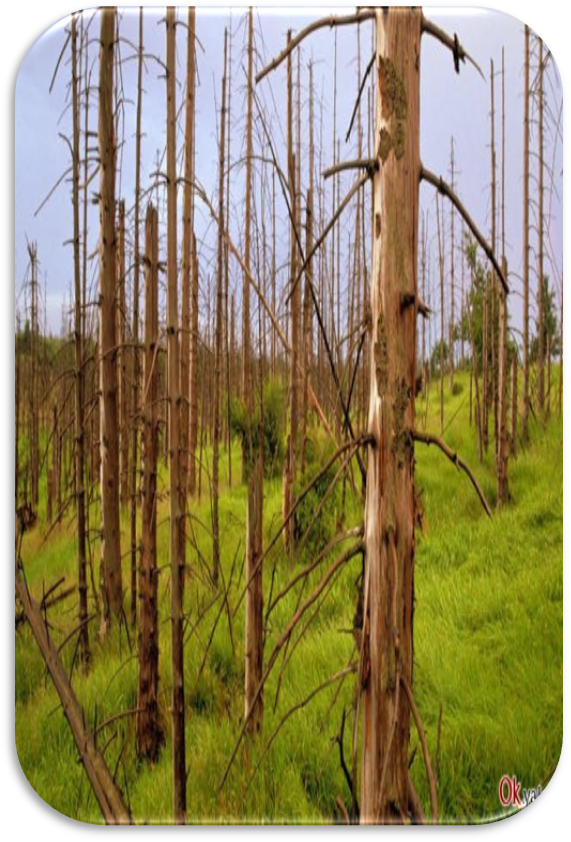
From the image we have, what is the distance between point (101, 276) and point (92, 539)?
0.76 metres

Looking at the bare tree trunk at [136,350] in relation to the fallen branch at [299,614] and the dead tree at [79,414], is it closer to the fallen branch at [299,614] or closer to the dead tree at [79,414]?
the dead tree at [79,414]

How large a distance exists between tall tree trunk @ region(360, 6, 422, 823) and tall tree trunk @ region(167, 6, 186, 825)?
0.55 m

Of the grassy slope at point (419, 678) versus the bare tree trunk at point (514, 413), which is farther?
the bare tree trunk at point (514, 413)

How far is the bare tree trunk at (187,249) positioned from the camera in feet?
5.62

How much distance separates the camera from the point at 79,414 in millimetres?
1985

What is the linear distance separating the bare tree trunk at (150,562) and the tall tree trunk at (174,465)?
5.5 inches

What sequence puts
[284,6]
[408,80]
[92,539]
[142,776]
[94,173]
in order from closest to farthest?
[408,80]
[284,6]
[142,776]
[94,173]
[92,539]

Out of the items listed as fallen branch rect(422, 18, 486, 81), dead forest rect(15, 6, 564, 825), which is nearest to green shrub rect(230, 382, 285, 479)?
dead forest rect(15, 6, 564, 825)

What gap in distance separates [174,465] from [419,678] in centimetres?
83

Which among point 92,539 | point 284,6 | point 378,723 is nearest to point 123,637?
point 92,539

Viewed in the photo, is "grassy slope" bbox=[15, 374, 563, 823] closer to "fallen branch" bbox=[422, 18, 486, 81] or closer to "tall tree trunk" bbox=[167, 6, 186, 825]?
"tall tree trunk" bbox=[167, 6, 186, 825]

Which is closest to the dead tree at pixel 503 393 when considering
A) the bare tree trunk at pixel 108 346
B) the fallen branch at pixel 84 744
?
the bare tree trunk at pixel 108 346

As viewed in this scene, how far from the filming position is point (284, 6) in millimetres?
1652

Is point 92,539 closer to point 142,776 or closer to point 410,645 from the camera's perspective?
point 142,776
